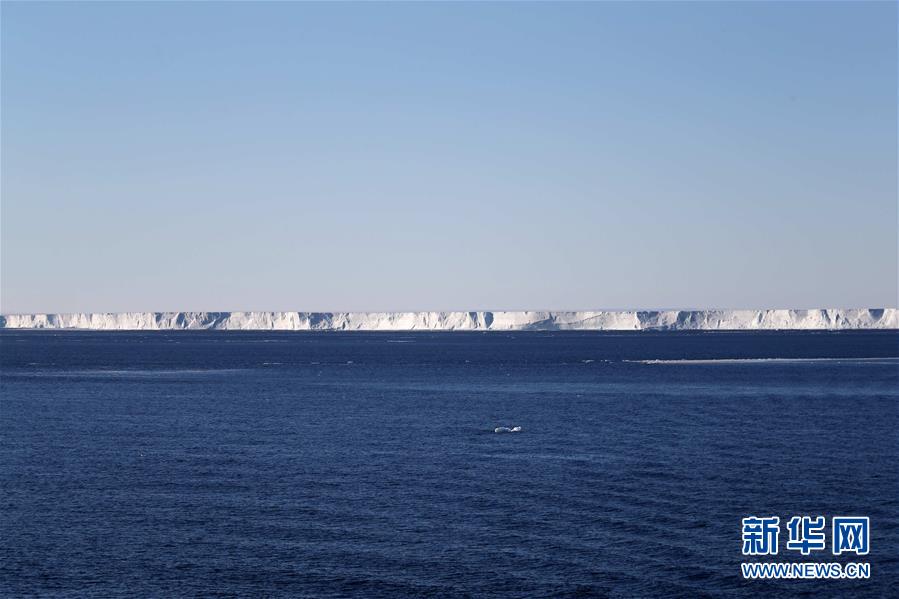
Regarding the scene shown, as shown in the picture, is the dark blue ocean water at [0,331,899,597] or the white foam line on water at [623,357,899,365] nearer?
the dark blue ocean water at [0,331,899,597]

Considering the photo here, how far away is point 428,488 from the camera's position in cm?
4744

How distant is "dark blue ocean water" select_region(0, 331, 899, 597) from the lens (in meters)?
34.4

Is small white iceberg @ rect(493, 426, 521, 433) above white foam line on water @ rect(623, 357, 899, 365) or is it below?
below

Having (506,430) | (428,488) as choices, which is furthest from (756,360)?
(428,488)

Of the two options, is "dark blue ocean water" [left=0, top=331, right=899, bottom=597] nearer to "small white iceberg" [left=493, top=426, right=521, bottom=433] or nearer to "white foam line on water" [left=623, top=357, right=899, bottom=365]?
"small white iceberg" [left=493, top=426, right=521, bottom=433]

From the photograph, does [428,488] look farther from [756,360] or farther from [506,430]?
[756,360]

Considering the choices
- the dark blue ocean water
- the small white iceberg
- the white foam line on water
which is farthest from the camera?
the white foam line on water

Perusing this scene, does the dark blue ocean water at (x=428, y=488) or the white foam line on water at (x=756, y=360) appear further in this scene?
the white foam line on water at (x=756, y=360)

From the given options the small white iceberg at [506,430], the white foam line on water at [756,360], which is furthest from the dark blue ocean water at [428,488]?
the white foam line on water at [756,360]

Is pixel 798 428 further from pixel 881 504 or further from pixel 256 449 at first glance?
pixel 256 449

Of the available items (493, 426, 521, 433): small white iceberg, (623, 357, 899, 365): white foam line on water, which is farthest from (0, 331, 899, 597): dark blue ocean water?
(623, 357, 899, 365): white foam line on water

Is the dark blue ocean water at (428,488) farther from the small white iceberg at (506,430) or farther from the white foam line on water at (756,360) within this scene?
the white foam line on water at (756,360)

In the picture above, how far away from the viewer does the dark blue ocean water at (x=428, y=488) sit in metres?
34.4

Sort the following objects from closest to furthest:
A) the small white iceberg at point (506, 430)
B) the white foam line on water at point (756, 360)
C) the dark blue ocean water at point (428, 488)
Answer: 1. the dark blue ocean water at point (428, 488)
2. the small white iceberg at point (506, 430)
3. the white foam line on water at point (756, 360)
